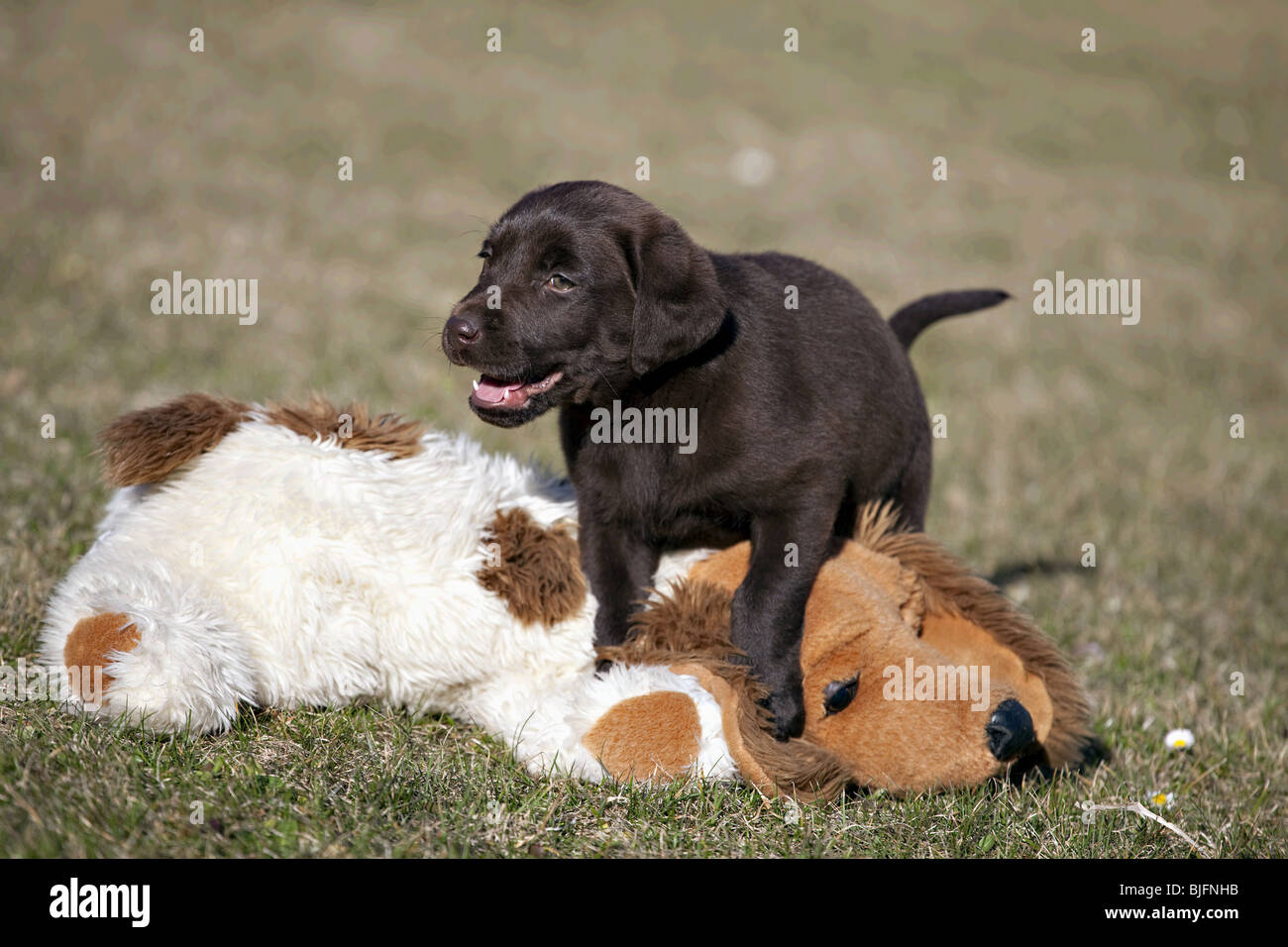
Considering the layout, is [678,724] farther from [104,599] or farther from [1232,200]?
[1232,200]

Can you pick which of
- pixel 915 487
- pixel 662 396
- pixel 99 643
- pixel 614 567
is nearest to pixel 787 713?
pixel 614 567

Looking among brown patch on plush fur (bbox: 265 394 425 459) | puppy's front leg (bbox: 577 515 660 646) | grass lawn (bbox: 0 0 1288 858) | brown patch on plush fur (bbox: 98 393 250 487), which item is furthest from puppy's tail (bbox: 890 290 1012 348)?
brown patch on plush fur (bbox: 98 393 250 487)

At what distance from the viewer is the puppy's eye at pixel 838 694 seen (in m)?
2.72

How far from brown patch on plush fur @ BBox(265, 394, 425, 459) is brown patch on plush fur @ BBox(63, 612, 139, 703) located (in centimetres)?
72

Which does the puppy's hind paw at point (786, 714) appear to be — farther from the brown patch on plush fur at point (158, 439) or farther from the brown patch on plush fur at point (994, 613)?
the brown patch on plush fur at point (158, 439)

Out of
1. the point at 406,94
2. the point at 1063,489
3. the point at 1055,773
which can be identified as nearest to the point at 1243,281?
the point at 1063,489

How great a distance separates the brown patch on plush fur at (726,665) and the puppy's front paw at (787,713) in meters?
0.03

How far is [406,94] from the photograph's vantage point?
13633mm

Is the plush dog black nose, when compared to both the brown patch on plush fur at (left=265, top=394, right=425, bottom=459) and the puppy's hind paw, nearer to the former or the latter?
the puppy's hind paw

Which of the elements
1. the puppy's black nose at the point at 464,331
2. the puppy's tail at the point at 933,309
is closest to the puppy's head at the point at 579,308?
the puppy's black nose at the point at 464,331

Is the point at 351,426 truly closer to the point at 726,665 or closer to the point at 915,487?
the point at 726,665

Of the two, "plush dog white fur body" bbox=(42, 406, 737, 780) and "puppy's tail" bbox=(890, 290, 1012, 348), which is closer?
"plush dog white fur body" bbox=(42, 406, 737, 780)

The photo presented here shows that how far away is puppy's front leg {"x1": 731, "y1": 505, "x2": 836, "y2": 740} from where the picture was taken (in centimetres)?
271

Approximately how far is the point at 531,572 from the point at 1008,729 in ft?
3.90
